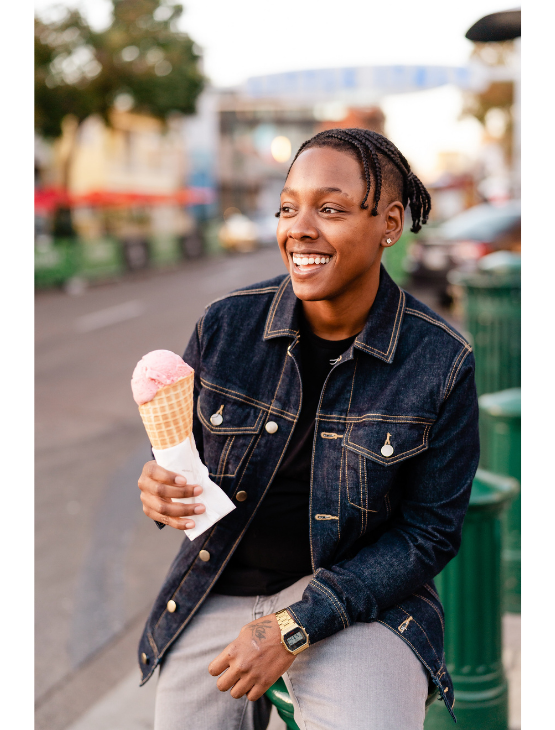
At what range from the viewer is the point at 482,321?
462 cm

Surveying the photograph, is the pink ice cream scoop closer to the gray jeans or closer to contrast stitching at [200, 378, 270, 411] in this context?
contrast stitching at [200, 378, 270, 411]

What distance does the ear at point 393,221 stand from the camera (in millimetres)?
1876

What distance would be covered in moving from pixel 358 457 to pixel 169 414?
460 millimetres

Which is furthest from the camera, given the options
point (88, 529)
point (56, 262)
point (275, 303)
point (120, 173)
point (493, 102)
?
point (120, 173)

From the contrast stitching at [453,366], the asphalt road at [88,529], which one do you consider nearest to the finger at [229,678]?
the contrast stitching at [453,366]

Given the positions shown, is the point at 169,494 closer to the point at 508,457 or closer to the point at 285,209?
the point at 285,209

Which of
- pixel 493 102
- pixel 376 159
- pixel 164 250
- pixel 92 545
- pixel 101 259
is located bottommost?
pixel 92 545

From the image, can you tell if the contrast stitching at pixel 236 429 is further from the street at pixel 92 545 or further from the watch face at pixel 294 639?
the street at pixel 92 545

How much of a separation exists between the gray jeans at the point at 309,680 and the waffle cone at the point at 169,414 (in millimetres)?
505

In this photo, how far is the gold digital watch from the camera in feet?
5.31

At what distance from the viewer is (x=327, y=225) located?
177 centimetres

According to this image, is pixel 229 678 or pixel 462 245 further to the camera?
pixel 462 245

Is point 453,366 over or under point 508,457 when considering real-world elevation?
over

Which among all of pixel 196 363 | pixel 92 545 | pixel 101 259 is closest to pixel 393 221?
pixel 196 363
